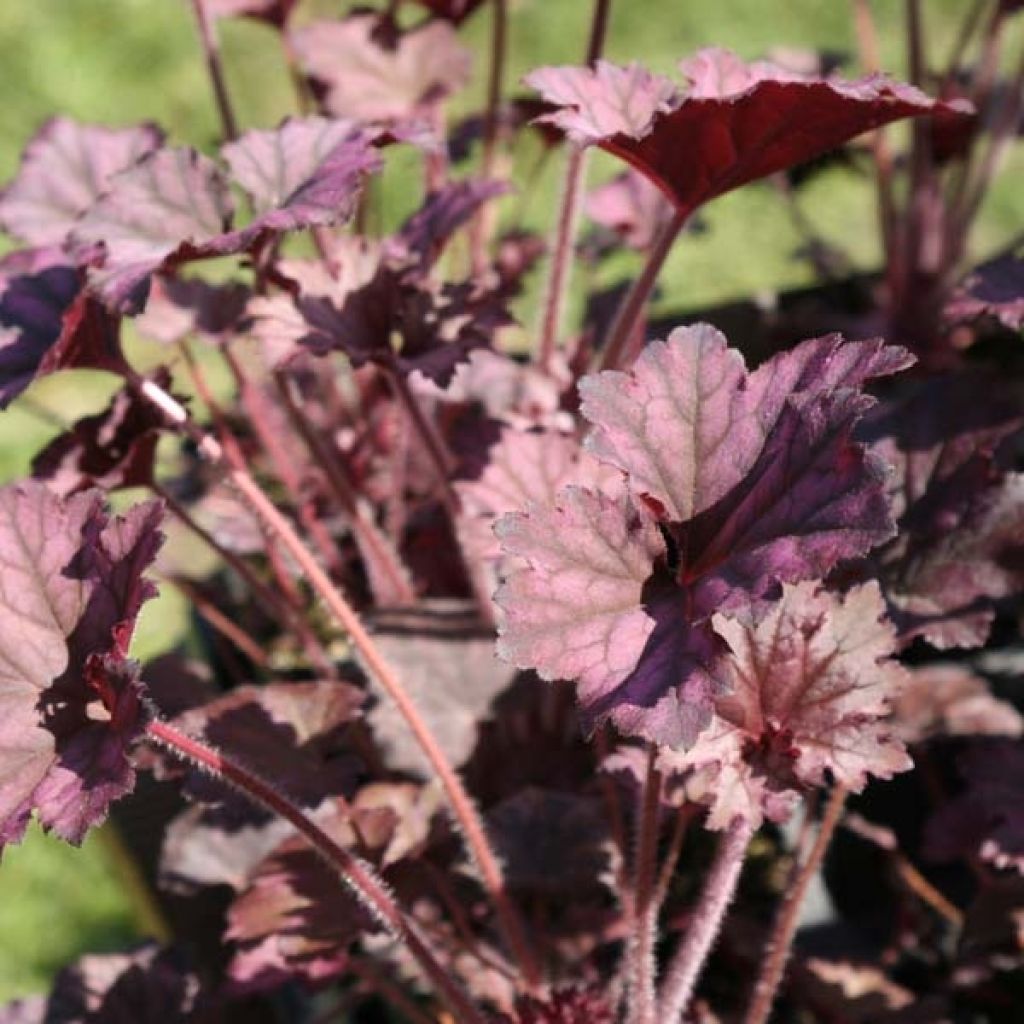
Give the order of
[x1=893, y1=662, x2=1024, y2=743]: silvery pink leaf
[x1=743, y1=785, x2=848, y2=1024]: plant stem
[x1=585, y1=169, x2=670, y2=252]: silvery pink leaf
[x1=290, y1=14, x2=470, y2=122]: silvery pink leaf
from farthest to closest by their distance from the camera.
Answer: [x1=585, y1=169, x2=670, y2=252]: silvery pink leaf, [x1=290, y1=14, x2=470, y2=122]: silvery pink leaf, [x1=893, y1=662, x2=1024, y2=743]: silvery pink leaf, [x1=743, y1=785, x2=848, y2=1024]: plant stem

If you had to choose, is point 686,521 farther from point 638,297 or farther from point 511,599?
point 638,297

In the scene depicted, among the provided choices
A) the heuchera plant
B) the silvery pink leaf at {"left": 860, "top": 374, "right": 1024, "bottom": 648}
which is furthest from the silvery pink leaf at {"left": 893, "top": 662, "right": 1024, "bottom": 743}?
the silvery pink leaf at {"left": 860, "top": 374, "right": 1024, "bottom": 648}

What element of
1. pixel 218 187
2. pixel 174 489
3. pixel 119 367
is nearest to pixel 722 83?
pixel 218 187

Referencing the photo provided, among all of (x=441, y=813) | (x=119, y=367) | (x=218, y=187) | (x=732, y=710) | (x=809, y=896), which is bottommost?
(x=809, y=896)

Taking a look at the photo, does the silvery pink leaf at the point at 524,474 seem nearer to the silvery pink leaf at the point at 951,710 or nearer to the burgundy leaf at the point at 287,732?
the burgundy leaf at the point at 287,732

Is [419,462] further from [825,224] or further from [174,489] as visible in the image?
[825,224]

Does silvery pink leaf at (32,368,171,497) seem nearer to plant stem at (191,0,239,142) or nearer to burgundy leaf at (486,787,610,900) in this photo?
plant stem at (191,0,239,142)

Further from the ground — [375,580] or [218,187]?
[218,187]
